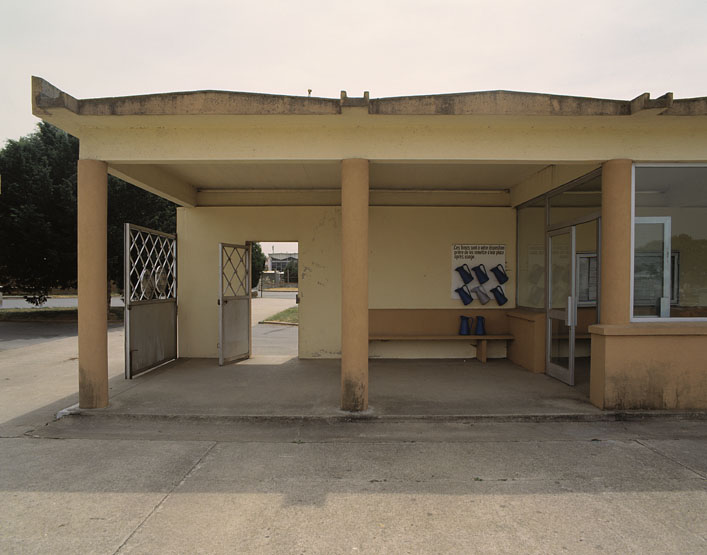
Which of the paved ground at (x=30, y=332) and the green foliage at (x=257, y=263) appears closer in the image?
the paved ground at (x=30, y=332)

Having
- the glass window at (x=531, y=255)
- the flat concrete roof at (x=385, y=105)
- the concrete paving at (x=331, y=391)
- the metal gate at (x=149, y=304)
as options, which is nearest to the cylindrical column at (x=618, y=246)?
the flat concrete roof at (x=385, y=105)

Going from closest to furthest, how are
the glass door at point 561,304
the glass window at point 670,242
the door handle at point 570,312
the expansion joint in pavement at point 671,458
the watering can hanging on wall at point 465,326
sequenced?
the expansion joint in pavement at point 671,458, the glass window at point 670,242, the door handle at point 570,312, the glass door at point 561,304, the watering can hanging on wall at point 465,326

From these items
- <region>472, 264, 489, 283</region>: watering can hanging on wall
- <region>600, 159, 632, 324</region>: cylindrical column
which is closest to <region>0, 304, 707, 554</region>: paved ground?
<region>600, 159, 632, 324</region>: cylindrical column

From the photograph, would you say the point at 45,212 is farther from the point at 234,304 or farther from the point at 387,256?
the point at 387,256

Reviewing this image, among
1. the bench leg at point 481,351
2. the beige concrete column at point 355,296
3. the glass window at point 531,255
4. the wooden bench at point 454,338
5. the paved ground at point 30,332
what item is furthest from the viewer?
the paved ground at point 30,332

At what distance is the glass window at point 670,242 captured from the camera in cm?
556

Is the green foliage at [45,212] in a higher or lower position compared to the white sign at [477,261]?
higher

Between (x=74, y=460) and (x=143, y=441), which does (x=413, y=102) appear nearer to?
(x=143, y=441)

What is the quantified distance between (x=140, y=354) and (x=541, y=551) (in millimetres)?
6433

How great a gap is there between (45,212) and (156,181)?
1146 centimetres

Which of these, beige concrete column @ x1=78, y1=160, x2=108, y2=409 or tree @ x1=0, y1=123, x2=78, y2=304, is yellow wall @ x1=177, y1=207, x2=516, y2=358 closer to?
beige concrete column @ x1=78, y1=160, x2=108, y2=409

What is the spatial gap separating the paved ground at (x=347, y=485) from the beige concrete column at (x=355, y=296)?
40 centimetres

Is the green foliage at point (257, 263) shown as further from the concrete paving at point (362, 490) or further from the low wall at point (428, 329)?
the concrete paving at point (362, 490)

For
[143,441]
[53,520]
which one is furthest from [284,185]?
[53,520]
